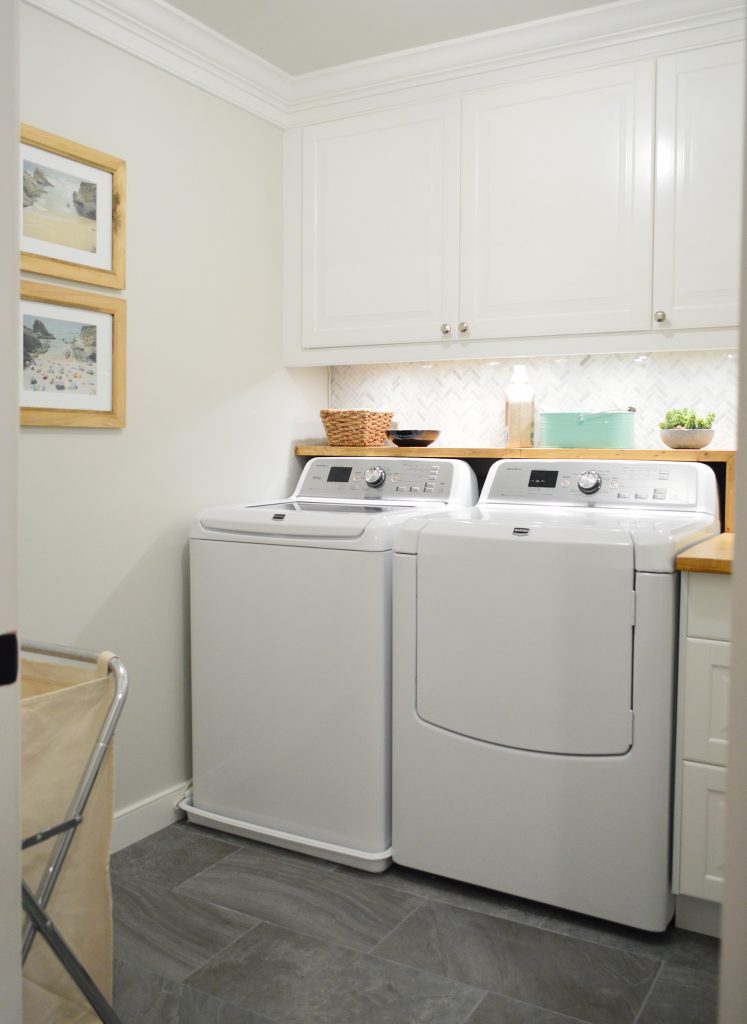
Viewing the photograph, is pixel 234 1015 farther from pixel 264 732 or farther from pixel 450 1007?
pixel 264 732

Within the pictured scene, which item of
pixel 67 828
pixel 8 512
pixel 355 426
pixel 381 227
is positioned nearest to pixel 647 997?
pixel 67 828

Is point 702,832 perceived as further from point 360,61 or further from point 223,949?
point 360,61

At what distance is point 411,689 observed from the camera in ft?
8.05

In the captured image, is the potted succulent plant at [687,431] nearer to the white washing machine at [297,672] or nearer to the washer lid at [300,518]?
the white washing machine at [297,672]

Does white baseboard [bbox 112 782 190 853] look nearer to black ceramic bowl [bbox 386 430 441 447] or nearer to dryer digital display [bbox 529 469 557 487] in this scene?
black ceramic bowl [bbox 386 430 441 447]

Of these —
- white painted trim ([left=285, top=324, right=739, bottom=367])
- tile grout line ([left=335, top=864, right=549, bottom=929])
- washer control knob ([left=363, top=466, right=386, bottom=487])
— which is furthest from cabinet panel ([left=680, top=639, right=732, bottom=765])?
washer control knob ([left=363, top=466, right=386, bottom=487])

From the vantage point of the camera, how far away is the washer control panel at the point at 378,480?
2.98 m

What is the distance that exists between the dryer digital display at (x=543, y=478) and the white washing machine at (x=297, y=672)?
239mm

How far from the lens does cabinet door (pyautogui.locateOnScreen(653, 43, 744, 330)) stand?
246 cm

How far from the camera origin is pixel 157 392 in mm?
2736

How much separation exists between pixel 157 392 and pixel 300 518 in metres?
0.59

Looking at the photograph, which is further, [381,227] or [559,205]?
[381,227]

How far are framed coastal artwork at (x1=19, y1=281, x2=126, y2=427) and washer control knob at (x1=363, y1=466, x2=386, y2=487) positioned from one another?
2.85 feet

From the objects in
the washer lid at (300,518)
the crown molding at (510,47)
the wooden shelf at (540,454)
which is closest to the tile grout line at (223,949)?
the washer lid at (300,518)
